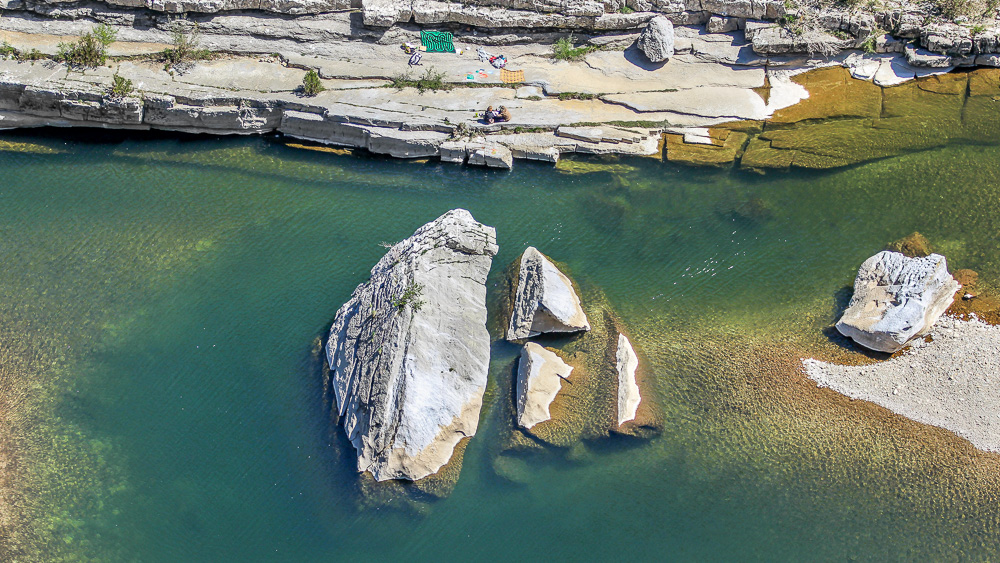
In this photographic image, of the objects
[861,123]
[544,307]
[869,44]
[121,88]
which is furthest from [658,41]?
[121,88]

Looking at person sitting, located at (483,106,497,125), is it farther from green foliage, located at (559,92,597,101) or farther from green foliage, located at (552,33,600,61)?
green foliage, located at (552,33,600,61)

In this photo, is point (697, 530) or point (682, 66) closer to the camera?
point (697, 530)

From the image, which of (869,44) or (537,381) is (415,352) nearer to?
(537,381)

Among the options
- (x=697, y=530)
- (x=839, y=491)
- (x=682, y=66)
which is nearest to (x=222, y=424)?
(x=697, y=530)

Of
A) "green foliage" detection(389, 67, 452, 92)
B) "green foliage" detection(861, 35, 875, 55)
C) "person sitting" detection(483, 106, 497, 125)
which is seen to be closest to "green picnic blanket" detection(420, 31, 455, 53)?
"green foliage" detection(389, 67, 452, 92)

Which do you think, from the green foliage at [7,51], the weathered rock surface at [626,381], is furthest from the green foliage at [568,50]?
the green foliage at [7,51]

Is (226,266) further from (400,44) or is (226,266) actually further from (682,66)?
(682,66)
